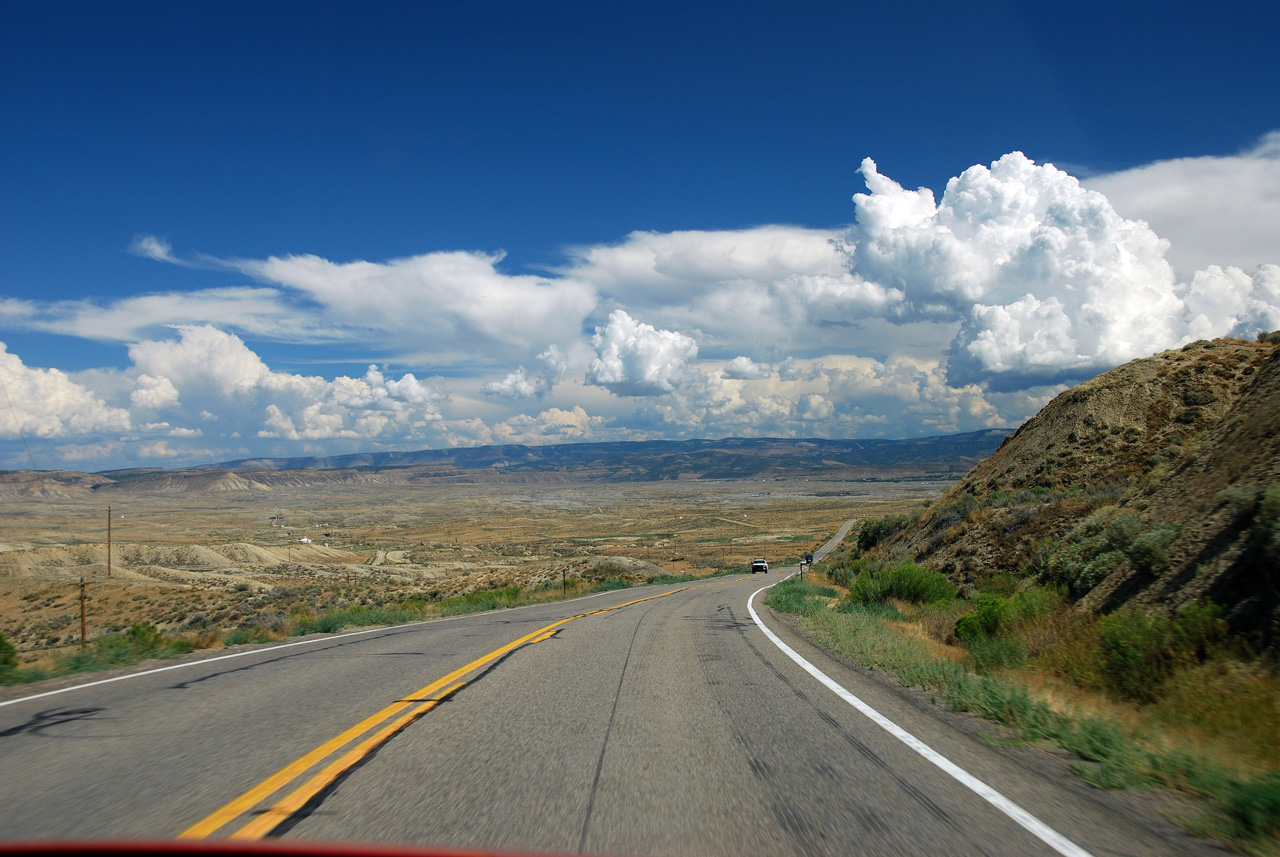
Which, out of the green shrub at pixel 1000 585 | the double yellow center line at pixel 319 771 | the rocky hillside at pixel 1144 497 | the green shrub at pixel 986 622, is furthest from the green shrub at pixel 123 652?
the green shrub at pixel 1000 585

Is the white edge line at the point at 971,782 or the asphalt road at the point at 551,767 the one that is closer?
the white edge line at the point at 971,782

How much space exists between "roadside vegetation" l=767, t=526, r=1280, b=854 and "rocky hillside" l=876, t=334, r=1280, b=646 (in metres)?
0.20

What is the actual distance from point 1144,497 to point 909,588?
5057 mm

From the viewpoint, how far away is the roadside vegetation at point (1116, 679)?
464 cm

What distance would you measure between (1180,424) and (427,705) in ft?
79.1

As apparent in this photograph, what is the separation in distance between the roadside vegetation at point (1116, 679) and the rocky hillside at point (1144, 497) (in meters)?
0.20

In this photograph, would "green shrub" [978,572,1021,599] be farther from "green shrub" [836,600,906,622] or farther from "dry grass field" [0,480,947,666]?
"dry grass field" [0,480,947,666]

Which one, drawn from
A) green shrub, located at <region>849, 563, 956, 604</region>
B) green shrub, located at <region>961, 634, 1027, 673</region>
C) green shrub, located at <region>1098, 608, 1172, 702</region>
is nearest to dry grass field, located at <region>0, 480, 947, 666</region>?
green shrub, located at <region>961, 634, 1027, 673</region>

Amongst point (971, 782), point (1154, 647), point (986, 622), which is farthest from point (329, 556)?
point (971, 782)

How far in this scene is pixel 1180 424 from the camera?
72.2 ft

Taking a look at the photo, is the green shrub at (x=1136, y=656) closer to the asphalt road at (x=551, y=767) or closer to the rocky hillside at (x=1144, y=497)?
the rocky hillside at (x=1144, y=497)

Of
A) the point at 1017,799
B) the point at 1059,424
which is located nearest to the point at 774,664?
the point at 1017,799

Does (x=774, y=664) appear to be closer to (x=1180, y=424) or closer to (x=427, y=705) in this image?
(x=427, y=705)

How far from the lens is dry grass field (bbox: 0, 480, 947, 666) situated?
109 ft
